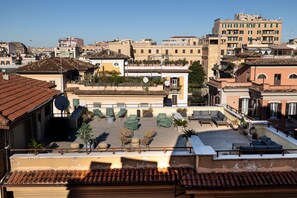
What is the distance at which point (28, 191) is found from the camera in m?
10.3

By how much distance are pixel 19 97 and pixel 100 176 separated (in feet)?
18.2

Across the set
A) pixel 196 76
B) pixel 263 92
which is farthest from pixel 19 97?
pixel 196 76

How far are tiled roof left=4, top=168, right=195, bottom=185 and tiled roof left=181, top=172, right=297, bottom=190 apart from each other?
1.58ft

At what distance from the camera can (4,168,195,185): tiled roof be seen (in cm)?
1016

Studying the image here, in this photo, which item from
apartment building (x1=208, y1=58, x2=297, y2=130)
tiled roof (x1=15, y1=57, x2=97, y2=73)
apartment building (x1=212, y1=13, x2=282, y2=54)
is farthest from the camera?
apartment building (x1=212, y1=13, x2=282, y2=54)

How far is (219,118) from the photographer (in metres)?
19.4

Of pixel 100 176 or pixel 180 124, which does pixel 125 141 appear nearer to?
pixel 100 176

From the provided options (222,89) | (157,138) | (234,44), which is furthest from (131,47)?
(157,138)

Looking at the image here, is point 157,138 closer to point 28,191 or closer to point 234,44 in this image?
point 28,191

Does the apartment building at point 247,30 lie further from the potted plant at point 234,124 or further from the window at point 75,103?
the potted plant at point 234,124

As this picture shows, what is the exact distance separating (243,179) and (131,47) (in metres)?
91.2

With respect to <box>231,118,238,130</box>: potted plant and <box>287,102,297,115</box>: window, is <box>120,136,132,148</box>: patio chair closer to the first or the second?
<box>231,118,238,130</box>: potted plant

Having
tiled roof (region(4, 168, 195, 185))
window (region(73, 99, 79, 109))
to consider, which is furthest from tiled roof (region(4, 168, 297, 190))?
window (region(73, 99, 79, 109))

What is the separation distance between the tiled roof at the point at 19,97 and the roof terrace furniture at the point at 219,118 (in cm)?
969
